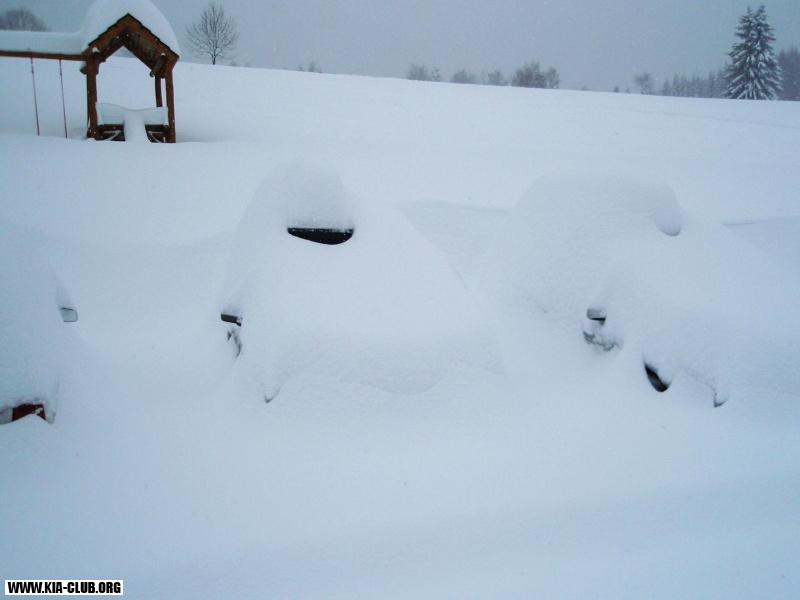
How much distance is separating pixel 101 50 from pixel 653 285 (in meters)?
14.3

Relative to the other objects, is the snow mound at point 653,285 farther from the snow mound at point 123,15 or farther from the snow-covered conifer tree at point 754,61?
the snow-covered conifer tree at point 754,61

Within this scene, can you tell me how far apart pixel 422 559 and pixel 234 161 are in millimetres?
11766

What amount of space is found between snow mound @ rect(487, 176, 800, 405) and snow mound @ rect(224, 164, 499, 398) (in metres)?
1.43

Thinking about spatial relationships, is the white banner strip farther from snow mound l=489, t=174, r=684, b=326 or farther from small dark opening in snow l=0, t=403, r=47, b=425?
snow mound l=489, t=174, r=684, b=326

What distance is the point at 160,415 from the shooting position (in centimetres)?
420

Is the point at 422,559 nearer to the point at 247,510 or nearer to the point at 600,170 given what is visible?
the point at 247,510

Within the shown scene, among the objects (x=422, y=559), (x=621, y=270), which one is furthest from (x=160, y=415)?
(x=621, y=270)

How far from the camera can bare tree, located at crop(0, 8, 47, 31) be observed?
5919 centimetres

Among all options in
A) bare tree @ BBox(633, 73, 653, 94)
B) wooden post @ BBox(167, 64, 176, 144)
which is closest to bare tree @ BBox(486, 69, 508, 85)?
bare tree @ BBox(633, 73, 653, 94)

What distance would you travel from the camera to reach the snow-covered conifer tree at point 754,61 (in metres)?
37.9

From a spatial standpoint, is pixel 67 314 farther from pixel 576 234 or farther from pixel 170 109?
pixel 170 109

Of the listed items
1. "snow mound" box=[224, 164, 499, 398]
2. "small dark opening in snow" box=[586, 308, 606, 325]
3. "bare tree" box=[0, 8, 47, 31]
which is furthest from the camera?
"bare tree" box=[0, 8, 47, 31]

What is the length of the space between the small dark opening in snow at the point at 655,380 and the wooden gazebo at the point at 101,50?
1328 centimetres

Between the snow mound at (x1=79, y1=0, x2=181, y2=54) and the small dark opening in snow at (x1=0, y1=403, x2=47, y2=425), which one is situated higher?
the snow mound at (x1=79, y1=0, x2=181, y2=54)
